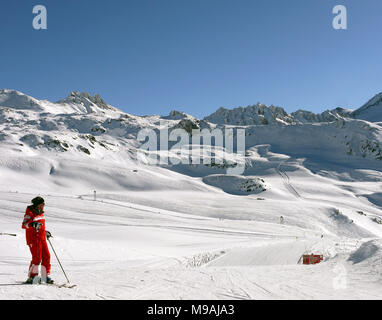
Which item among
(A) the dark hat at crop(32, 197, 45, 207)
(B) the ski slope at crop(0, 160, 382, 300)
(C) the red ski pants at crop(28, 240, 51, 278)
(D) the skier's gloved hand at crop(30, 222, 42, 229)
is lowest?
(B) the ski slope at crop(0, 160, 382, 300)

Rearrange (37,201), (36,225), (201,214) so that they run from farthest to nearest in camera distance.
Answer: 1. (201,214)
2. (37,201)
3. (36,225)

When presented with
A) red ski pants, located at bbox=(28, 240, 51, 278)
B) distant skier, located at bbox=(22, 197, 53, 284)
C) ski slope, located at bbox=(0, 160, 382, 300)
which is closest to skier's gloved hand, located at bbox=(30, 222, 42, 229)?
distant skier, located at bbox=(22, 197, 53, 284)

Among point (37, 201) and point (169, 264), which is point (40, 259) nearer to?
point (37, 201)

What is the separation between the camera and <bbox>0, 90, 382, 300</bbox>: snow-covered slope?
7.81m

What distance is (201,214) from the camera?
42.8 meters

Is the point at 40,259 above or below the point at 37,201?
below

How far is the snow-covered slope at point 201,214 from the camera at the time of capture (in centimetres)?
781

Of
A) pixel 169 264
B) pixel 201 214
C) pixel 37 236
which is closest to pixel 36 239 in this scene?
pixel 37 236

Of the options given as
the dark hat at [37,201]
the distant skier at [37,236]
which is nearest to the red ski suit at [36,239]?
the distant skier at [37,236]

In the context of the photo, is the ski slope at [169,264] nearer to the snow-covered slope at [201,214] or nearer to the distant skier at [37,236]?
the snow-covered slope at [201,214]

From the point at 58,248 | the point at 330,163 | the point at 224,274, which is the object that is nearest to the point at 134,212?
the point at 58,248

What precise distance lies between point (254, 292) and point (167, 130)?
128 meters

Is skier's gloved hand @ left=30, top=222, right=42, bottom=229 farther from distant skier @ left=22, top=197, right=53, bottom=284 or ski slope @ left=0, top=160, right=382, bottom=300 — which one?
ski slope @ left=0, top=160, right=382, bottom=300
